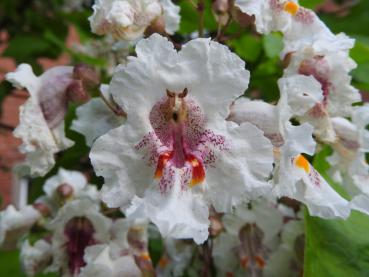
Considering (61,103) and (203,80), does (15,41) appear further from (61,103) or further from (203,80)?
(203,80)

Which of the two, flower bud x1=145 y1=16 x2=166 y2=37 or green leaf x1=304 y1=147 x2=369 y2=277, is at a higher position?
flower bud x1=145 y1=16 x2=166 y2=37

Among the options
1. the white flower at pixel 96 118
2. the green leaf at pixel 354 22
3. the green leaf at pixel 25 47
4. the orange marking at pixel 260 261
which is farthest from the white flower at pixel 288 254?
the green leaf at pixel 25 47

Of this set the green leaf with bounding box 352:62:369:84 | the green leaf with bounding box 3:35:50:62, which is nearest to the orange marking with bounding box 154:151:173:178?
the green leaf with bounding box 352:62:369:84

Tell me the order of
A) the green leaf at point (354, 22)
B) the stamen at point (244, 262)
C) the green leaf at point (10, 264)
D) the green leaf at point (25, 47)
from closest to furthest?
1. the stamen at point (244, 262)
2. the green leaf at point (10, 264)
3. the green leaf at point (354, 22)
4. the green leaf at point (25, 47)

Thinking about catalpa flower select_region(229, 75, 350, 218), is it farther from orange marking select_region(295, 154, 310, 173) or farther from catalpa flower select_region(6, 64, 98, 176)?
catalpa flower select_region(6, 64, 98, 176)

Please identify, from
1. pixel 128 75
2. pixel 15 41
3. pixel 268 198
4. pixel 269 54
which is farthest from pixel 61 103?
pixel 15 41

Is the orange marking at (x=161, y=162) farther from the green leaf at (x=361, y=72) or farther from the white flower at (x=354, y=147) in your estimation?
the green leaf at (x=361, y=72)
